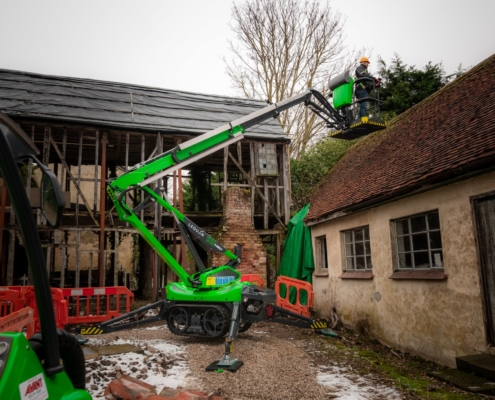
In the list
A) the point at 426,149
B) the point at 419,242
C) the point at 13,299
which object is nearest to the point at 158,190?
the point at 13,299

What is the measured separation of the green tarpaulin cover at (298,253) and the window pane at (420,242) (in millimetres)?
4265

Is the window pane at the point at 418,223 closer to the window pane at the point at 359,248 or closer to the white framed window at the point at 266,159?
the window pane at the point at 359,248

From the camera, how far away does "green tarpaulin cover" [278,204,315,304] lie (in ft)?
38.1

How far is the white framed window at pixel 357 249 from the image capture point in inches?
351

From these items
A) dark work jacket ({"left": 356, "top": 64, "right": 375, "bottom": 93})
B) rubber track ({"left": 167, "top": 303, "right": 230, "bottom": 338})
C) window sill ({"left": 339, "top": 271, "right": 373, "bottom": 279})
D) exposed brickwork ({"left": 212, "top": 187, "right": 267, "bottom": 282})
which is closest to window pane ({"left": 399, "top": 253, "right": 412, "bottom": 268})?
window sill ({"left": 339, "top": 271, "right": 373, "bottom": 279})

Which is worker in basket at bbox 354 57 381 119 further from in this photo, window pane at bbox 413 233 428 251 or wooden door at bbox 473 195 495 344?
wooden door at bbox 473 195 495 344

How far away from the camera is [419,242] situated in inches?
292

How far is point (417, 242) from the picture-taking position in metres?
7.45

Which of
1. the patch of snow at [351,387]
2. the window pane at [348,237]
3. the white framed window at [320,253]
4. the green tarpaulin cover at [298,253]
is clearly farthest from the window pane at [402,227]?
the green tarpaulin cover at [298,253]

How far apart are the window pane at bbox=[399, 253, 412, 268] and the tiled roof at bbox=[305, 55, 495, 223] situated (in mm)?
1112

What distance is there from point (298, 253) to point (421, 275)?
575 centimetres

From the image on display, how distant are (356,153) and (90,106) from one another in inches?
352

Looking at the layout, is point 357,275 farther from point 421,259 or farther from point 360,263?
point 421,259

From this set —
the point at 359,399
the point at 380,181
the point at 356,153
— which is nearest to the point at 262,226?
the point at 356,153
